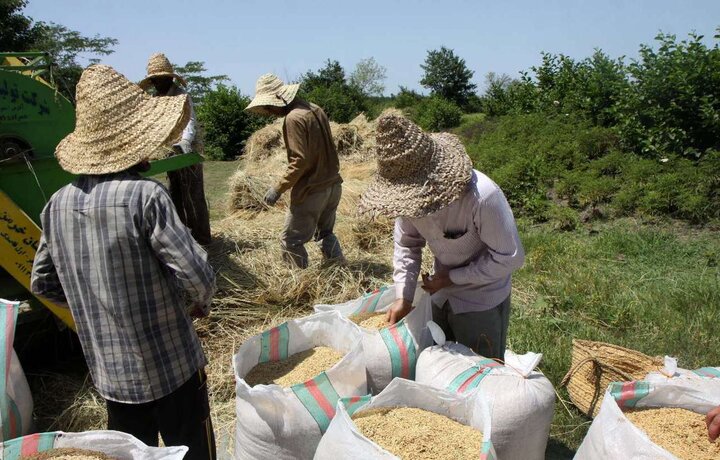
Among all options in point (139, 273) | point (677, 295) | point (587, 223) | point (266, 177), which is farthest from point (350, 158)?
point (139, 273)

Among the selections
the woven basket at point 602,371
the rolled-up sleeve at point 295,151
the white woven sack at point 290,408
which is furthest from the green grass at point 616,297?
the rolled-up sleeve at point 295,151

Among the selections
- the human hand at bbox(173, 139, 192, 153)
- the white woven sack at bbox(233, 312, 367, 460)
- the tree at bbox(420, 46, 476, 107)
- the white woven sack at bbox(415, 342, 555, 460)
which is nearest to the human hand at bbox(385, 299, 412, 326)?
the white woven sack at bbox(233, 312, 367, 460)

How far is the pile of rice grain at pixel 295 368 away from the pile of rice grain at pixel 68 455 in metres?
0.72

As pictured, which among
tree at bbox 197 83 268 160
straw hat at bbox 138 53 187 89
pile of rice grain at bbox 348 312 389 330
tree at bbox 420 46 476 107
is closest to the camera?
pile of rice grain at bbox 348 312 389 330

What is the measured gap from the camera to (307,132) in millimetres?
4336

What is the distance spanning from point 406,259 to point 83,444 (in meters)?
1.44

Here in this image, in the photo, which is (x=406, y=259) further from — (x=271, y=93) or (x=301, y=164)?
(x=271, y=93)

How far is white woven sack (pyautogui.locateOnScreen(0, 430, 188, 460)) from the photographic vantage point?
1.64 metres

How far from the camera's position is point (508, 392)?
6.43ft

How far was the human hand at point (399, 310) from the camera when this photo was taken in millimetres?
2494

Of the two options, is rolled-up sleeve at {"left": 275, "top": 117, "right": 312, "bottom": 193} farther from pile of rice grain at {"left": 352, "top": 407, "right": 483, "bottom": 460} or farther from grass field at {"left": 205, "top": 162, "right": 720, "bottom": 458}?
pile of rice grain at {"left": 352, "top": 407, "right": 483, "bottom": 460}

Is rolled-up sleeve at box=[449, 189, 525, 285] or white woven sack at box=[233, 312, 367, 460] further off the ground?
rolled-up sleeve at box=[449, 189, 525, 285]

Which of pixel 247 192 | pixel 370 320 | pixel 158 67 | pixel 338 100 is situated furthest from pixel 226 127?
pixel 370 320

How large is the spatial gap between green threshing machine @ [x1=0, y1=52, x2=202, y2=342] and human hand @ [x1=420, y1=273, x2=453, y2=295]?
6.37ft
